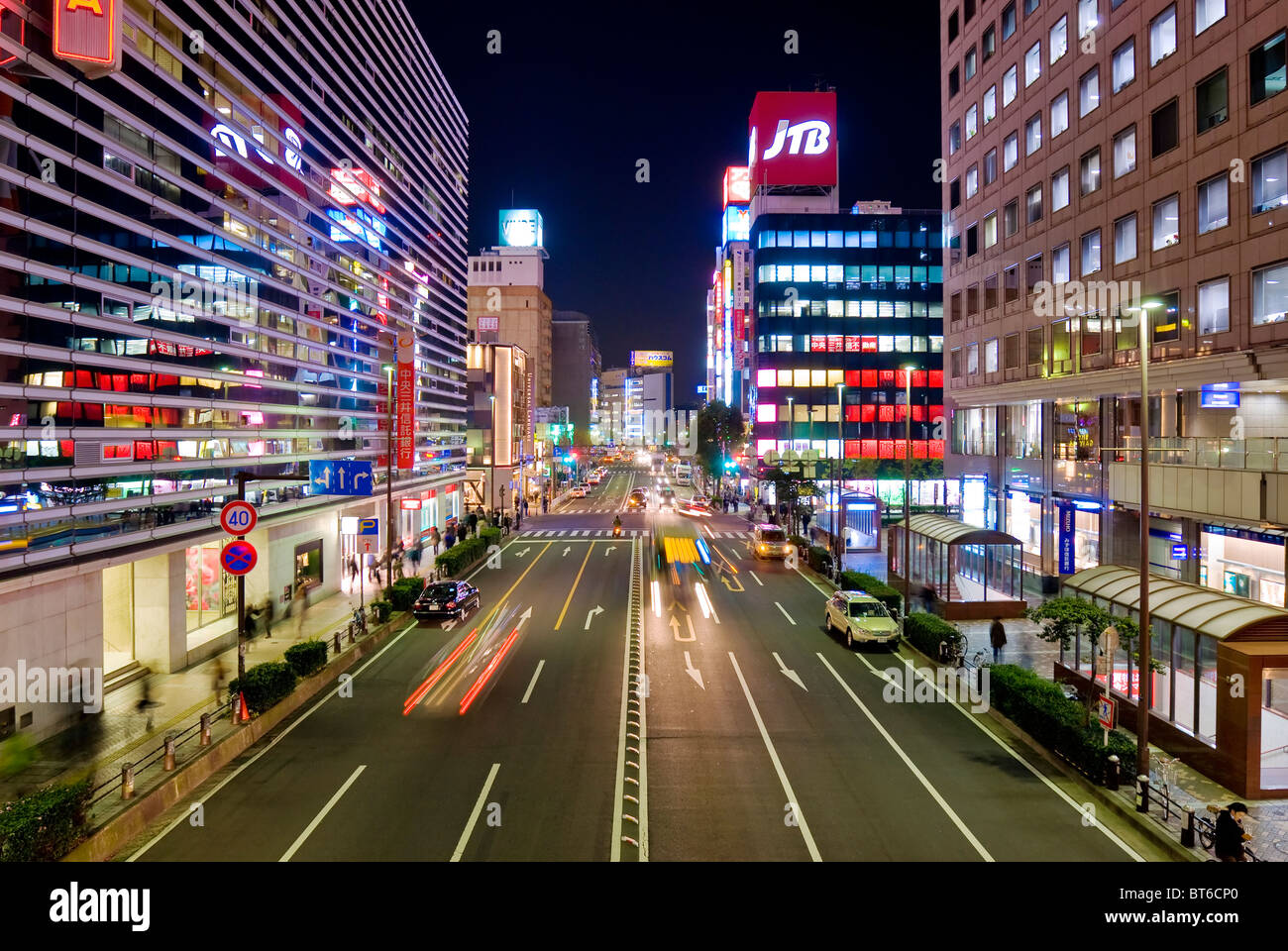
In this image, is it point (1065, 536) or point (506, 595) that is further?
point (506, 595)

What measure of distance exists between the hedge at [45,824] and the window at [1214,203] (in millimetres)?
31871

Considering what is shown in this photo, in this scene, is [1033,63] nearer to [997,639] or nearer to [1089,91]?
[1089,91]

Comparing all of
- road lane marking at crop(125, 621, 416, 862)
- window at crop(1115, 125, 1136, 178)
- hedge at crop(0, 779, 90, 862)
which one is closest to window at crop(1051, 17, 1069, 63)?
window at crop(1115, 125, 1136, 178)

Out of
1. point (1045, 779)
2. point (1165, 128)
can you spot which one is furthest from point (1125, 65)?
point (1045, 779)

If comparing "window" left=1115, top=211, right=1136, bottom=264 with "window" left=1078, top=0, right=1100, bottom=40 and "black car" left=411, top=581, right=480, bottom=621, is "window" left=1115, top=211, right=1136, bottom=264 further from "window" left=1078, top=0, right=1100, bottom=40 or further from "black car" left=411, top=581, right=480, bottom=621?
"black car" left=411, top=581, right=480, bottom=621

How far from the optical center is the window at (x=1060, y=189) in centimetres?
3350

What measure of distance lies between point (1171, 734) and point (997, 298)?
94.0 feet

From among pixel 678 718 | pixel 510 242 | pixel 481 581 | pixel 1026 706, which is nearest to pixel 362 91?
pixel 481 581

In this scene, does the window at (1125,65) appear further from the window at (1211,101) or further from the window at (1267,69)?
the window at (1267,69)

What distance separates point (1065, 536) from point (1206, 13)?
1956 centimetres

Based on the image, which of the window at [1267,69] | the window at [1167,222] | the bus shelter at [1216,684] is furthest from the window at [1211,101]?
the bus shelter at [1216,684]

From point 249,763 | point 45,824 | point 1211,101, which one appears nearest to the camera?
point 45,824

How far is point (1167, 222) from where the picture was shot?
88.3ft

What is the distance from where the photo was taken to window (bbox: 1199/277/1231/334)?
79.0 ft
